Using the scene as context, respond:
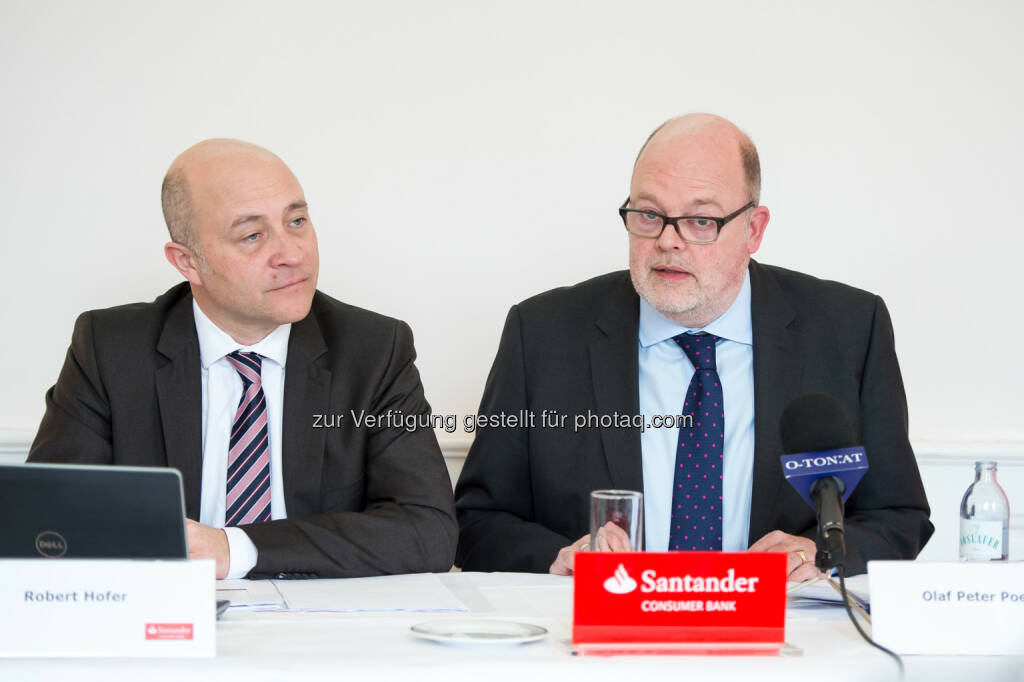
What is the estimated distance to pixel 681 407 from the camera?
2648 millimetres

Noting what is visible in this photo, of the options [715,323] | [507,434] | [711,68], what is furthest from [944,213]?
[507,434]

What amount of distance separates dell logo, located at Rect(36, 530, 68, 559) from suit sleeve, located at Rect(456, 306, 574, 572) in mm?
1159

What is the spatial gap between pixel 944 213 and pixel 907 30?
581 mm

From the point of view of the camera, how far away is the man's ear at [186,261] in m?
2.61

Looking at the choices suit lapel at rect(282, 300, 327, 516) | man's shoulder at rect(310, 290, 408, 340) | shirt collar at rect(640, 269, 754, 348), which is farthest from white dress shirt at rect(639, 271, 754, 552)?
suit lapel at rect(282, 300, 327, 516)

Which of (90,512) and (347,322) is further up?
(347,322)

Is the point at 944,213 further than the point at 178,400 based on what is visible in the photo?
Yes

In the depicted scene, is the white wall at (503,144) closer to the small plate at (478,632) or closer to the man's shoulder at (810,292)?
the man's shoulder at (810,292)

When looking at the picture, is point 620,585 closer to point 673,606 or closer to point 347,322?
point 673,606

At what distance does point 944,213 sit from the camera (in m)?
3.51

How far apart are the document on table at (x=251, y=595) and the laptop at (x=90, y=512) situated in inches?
8.7

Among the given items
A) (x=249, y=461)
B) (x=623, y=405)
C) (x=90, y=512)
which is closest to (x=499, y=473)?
(x=623, y=405)

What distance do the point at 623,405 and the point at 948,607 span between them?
1187 mm

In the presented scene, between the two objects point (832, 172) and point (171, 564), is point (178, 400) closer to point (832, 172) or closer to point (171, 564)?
point (171, 564)
